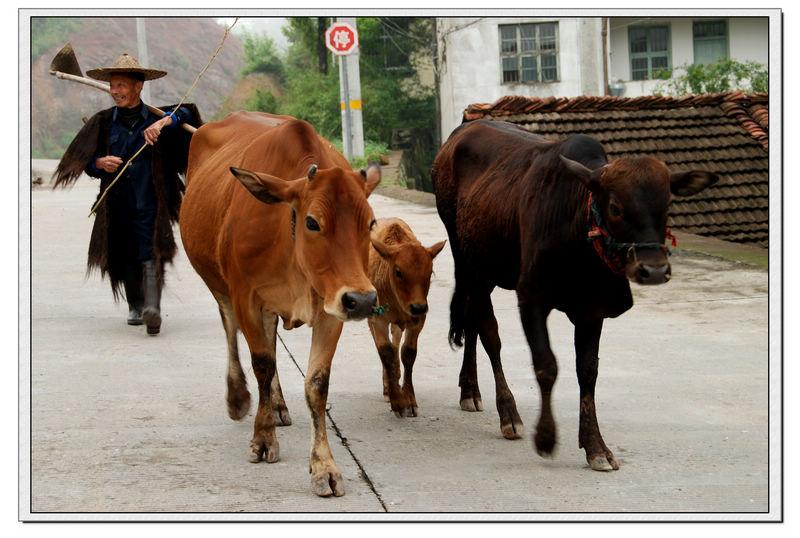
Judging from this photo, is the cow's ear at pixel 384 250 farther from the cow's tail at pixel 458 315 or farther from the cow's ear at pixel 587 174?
the cow's ear at pixel 587 174

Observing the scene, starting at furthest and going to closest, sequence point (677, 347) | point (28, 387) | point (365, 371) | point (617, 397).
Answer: point (677, 347), point (365, 371), point (617, 397), point (28, 387)

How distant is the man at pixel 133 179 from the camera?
879 cm

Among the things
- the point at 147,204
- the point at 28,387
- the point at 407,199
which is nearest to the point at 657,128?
the point at 407,199

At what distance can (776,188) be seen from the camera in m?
5.22

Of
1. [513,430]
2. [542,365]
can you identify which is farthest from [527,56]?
[542,365]

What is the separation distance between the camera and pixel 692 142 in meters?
13.8

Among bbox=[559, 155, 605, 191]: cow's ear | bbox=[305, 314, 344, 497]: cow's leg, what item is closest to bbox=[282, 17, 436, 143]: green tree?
bbox=[305, 314, 344, 497]: cow's leg

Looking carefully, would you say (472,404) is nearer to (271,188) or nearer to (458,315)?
(458,315)

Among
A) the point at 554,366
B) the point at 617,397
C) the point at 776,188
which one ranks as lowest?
the point at 617,397

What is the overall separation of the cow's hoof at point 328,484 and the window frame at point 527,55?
20893 mm

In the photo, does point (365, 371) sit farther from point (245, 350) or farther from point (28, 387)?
point (28, 387)

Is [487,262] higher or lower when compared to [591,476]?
higher

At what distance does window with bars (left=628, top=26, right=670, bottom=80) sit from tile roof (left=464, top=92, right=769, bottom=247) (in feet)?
52.7

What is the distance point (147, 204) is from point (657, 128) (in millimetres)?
7469
